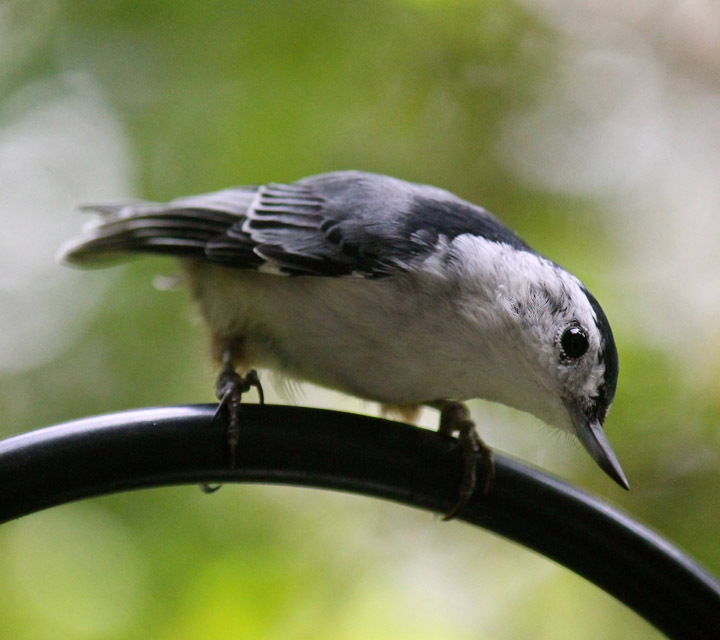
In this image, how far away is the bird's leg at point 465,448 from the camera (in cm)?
125

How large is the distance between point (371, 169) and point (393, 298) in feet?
2.75

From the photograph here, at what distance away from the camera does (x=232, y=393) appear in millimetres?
1371

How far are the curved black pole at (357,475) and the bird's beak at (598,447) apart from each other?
58 millimetres

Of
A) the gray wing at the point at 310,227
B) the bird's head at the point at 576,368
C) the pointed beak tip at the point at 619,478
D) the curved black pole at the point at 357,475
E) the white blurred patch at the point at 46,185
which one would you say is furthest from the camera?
the white blurred patch at the point at 46,185

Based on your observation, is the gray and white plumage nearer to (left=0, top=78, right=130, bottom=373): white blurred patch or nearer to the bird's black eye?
the bird's black eye

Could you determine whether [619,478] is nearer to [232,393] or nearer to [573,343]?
[573,343]

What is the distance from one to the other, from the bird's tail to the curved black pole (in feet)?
1.96

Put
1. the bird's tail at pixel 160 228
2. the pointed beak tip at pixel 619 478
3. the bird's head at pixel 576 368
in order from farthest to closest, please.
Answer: the bird's tail at pixel 160 228
the bird's head at pixel 576 368
the pointed beak tip at pixel 619 478

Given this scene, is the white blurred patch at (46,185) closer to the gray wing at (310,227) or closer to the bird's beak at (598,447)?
the gray wing at (310,227)

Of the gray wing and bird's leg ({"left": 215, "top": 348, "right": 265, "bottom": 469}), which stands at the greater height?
the gray wing

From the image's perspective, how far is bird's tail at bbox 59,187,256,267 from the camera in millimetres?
1700

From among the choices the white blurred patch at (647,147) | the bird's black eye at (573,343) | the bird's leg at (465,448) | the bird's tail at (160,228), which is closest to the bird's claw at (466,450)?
the bird's leg at (465,448)

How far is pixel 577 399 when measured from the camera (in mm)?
1321

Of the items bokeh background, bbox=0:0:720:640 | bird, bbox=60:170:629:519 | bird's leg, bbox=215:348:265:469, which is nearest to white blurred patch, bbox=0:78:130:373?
bokeh background, bbox=0:0:720:640
